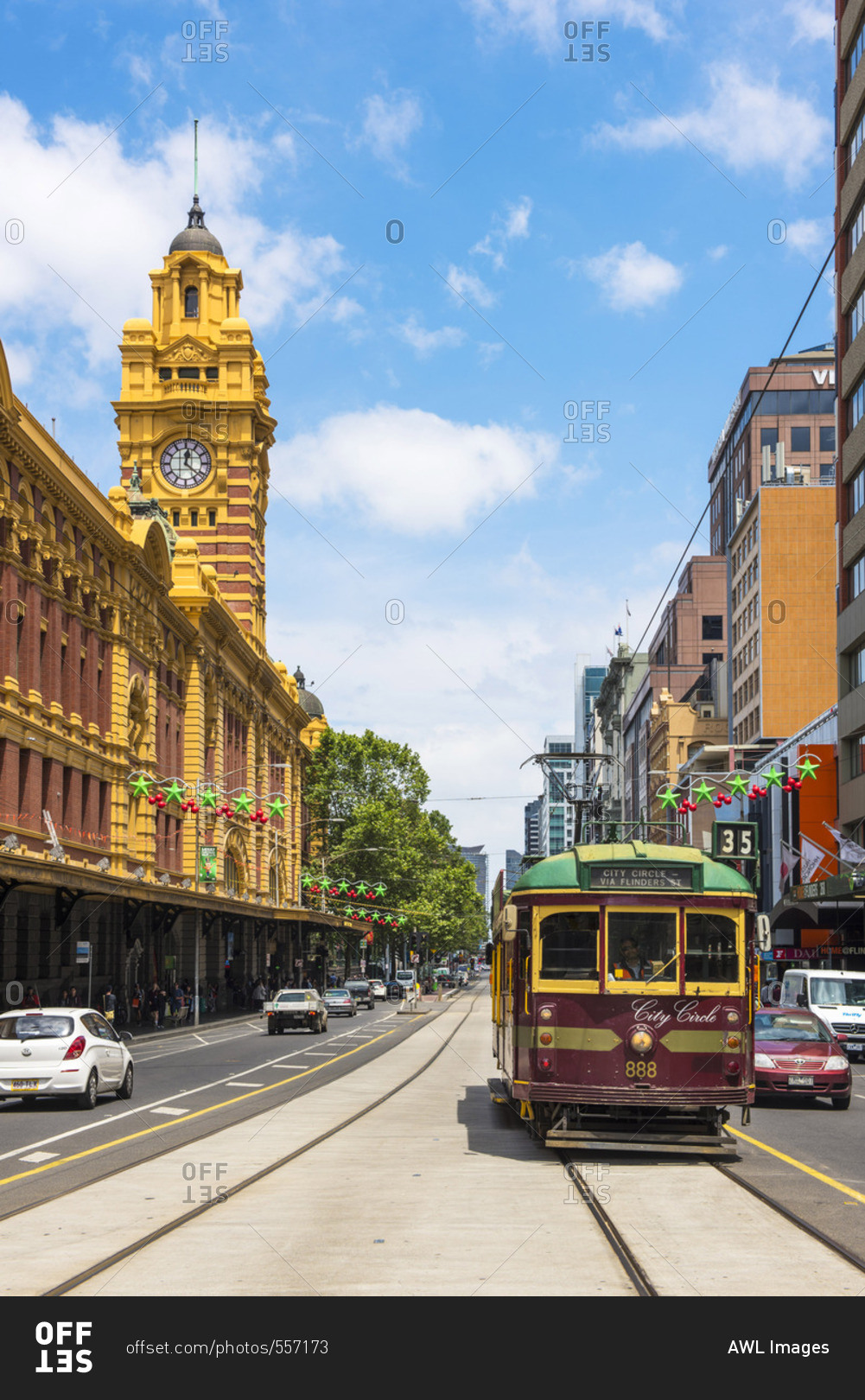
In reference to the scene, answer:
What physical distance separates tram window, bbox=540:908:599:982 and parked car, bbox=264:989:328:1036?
1310 inches

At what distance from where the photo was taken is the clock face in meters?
85.6

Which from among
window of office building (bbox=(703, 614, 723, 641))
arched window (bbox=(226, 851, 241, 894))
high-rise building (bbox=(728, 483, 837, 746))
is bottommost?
arched window (bbox=(226, 851, 241, 894))

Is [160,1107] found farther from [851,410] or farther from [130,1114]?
[851,410]

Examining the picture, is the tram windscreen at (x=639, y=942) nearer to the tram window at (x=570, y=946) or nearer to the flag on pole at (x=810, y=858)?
the tram window at (x=570, y=946)

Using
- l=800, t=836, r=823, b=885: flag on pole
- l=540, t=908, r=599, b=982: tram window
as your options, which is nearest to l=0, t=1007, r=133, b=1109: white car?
l=540, t=908, r=599, b=982: tram window

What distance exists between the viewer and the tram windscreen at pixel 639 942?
49.3 ft

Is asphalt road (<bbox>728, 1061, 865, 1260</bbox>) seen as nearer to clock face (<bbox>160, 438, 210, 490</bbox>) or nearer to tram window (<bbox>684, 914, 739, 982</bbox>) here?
tram window (<bbox>684, 914, 739, 982</bbox>)

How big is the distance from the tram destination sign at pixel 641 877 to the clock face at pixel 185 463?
7293cm

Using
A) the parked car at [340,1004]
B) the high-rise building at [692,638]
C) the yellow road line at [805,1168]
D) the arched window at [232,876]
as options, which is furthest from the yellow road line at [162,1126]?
the high-rise building at [692,638]

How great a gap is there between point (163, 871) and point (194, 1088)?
1401 inches

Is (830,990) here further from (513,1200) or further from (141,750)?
(141,750)

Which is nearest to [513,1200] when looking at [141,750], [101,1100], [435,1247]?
[435,1247]

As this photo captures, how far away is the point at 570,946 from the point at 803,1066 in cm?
A: 876
